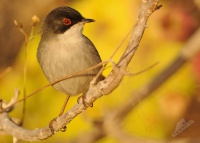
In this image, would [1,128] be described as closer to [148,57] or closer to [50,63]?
[50,63]

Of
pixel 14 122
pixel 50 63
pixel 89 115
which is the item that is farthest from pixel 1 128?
pixel 89 115

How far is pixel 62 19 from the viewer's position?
461 centimetres

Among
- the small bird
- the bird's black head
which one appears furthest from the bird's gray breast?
the bird's black head

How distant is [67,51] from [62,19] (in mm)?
371

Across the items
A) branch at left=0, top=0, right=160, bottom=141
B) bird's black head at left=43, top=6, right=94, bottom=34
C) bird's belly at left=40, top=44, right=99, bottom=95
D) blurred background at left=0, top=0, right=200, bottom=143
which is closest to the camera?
branch at left=0, top=0, right=160, bottom=141

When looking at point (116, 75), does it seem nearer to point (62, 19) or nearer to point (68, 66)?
point (68, 66)

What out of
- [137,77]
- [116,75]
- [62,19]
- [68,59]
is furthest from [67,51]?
[137,77]

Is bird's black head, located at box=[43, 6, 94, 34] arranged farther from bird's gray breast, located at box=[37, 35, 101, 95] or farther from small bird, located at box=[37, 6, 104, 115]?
bird's gray breast, located at box=[37, 35, 101, 95]

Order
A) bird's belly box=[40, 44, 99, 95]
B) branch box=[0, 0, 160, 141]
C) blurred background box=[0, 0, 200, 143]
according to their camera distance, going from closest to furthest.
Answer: branch box=[0, 0, 160, 141] < bird's belly box=[40, 44, 99, 95] < blurred background box=[0, 0, 200, 143]

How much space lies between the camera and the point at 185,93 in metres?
6.72

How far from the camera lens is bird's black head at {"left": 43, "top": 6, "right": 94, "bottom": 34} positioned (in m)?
4.54

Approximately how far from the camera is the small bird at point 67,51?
433cm

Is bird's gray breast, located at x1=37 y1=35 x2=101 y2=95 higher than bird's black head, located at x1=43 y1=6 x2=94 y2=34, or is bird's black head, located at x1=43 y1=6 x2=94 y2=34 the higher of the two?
bird's black head, located at x1=43 y1=6 x2=94 y2=34

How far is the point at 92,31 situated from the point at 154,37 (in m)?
0.77
